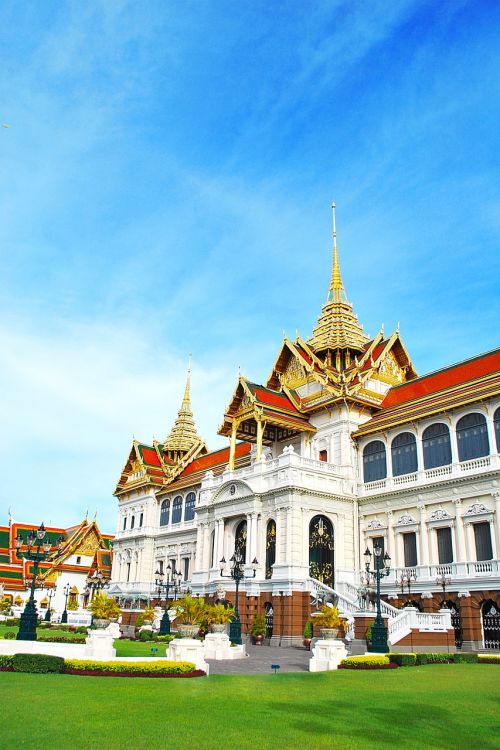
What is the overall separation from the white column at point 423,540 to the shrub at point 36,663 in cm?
1984

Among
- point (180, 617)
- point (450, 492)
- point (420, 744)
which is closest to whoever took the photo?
point (420, 744)

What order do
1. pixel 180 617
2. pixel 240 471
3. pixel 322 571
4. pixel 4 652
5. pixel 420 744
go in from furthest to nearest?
pixel 240 471 < pixel 322 571 < pixel 180 617 < pixel 4 652 < pixel 420 744

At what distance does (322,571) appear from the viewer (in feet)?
110

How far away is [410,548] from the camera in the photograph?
3188 cm

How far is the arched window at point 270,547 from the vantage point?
33.8 m

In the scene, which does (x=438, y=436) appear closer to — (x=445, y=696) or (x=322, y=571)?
(x=322, y=571)

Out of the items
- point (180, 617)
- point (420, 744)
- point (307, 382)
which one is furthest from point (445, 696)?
point (307, 382)

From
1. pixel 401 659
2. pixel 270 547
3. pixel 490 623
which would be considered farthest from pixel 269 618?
pixel 401 659

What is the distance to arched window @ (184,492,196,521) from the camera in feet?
168

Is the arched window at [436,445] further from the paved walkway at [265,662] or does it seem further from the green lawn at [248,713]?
the green lawn at [248,713]

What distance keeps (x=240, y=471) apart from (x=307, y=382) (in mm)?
7047

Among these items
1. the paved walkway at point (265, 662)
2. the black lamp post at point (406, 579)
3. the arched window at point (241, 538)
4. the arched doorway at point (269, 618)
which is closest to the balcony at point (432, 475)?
the black lamp post at point (406, 579)

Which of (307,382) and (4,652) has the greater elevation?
(307,382)

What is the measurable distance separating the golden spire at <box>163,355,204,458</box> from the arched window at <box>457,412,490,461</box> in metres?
33.8
